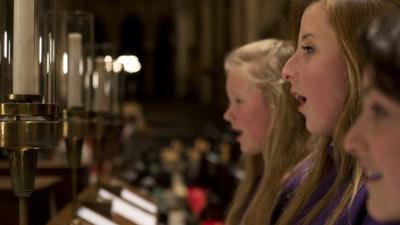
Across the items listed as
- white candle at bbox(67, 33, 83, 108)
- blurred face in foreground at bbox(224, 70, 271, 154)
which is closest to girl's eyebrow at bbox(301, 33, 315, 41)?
blurred face in foreground at bbox(224, 70, 271, 154)

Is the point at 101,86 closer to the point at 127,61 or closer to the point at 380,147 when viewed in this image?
the point at 127,61

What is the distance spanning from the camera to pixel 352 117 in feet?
5.76

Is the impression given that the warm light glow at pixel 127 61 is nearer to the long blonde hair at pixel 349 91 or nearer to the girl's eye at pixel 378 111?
the long blonde hair at pixel 349 91

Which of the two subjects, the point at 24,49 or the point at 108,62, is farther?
the point at 108,62

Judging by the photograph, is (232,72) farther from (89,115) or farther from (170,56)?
(170,56)

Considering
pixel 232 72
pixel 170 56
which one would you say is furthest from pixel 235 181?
pixel 170 56

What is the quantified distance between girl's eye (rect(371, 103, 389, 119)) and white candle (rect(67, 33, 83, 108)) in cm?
200

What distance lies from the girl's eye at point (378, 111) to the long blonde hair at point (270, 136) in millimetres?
1580

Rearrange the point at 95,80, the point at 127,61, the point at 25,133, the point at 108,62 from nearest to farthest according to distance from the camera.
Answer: the point at 25,133
the point at 95,80
the point at 108,62
the point at 127,61

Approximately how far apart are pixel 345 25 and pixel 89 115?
142cm

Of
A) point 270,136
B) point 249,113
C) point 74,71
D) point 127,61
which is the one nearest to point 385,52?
point 270,136

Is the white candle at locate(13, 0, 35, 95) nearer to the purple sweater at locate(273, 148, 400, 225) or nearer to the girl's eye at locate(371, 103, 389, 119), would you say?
the purple sweater at locate(273, 148, 400, 225)

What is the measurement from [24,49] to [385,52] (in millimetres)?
983

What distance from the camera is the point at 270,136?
2711 mm
